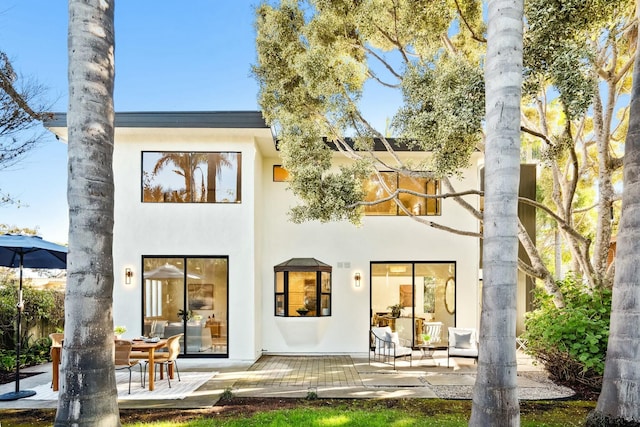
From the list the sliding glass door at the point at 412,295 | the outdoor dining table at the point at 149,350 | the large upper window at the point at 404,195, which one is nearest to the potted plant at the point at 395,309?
the sliding glass door at the point at 412,295

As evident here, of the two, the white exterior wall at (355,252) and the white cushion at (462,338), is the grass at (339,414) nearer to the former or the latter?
the white cushion at (462,338)

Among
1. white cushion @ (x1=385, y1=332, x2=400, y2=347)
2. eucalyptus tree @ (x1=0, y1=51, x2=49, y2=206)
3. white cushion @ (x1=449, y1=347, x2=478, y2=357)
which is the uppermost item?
eucalyptus tree @ (x1=0, y1=51, x2=49, y2=206)

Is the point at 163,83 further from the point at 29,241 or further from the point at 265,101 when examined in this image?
the point at 29,241

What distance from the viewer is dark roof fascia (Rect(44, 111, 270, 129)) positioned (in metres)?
9.74

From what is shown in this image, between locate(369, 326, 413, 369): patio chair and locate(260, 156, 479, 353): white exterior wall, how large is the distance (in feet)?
2.32

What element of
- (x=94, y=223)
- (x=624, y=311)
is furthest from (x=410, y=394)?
(x=94, y=223)

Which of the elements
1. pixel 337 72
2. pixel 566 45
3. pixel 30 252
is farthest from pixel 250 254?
pixel 566 45

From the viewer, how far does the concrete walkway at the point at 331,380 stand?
7.05 meters

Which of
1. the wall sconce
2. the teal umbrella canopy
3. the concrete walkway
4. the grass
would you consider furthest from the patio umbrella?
A: the wall sconce

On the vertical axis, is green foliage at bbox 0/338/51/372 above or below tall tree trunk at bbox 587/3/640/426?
below

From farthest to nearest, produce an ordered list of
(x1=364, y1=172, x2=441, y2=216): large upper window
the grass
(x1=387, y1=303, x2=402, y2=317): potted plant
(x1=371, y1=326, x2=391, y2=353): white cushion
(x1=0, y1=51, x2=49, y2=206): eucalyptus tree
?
1. (x1=364, y1=172, x2=441, y2=216): large upper window
2. (x1=387, y1=303, x2=402, y2=317): potted plant
3. (x1=371, y1=326, x2=391, y2=353): white cushion
4. (x1=0, y1=51, x2=49, y2=206): eucalyptus tree
5. the grass

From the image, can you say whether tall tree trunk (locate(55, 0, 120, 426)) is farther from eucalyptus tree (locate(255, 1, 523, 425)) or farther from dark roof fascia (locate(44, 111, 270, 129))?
dark roof fascia (locate(44, 111, 270, 129))

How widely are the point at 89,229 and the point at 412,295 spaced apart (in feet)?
30.8

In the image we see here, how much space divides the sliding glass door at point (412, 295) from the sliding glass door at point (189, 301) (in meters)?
4.03
